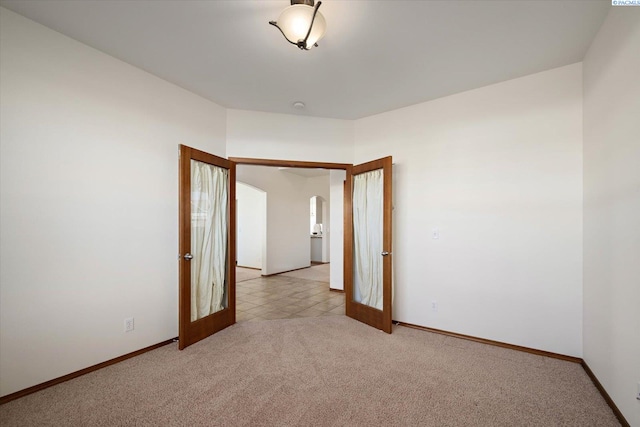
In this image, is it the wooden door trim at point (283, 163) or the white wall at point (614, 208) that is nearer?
the white wall at point (614, 208)

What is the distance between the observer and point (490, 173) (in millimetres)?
3010

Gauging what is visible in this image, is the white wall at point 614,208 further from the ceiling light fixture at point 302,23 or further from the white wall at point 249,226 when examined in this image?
the white wall at point 249,226

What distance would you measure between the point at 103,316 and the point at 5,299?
67 cm

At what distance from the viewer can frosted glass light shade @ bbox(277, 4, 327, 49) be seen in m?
1.72

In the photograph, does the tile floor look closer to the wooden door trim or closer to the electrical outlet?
the electrical outlet

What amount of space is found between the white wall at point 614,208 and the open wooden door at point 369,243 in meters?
1.75

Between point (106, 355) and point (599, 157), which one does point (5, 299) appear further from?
point (599, 157)

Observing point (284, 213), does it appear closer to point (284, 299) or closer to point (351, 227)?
point (284, 299)

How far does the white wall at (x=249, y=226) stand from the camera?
7.94 m

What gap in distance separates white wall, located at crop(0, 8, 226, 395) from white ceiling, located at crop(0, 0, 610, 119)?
28 centimetres

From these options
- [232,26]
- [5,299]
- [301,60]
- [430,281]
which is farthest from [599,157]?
[5,299]

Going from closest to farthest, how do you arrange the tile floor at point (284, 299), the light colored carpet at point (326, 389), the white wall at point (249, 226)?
the light colored carpet at point (326, 389) < the tile floor at point (284, 299) < the white wall at point (249, 226)

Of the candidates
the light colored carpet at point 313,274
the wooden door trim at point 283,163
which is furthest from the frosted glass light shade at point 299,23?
the light colored carpet at point 313,274

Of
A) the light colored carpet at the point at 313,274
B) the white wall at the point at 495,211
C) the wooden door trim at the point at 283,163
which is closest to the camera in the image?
the white wall at the point at 495,211
